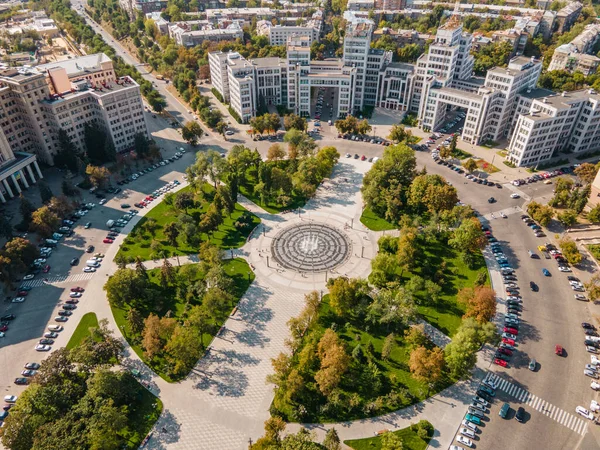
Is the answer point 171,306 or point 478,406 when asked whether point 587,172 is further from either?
point 171,306

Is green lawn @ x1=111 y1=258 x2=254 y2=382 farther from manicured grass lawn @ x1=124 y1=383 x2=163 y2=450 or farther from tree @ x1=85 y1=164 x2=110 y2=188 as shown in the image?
tree @ x1=85 y1=164 x2=110 y2=188

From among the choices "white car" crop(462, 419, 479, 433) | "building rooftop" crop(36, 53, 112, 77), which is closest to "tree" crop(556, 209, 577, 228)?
"white car" crop(462, 419, 479, 433)

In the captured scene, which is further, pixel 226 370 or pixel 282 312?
pixel 282 312

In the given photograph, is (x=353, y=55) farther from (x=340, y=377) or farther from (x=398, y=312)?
(x=340, y=377)

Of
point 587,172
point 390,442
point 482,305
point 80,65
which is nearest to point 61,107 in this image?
point 80,65

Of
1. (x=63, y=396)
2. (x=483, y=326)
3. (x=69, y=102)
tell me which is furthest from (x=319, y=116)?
(x=63, y=396)
